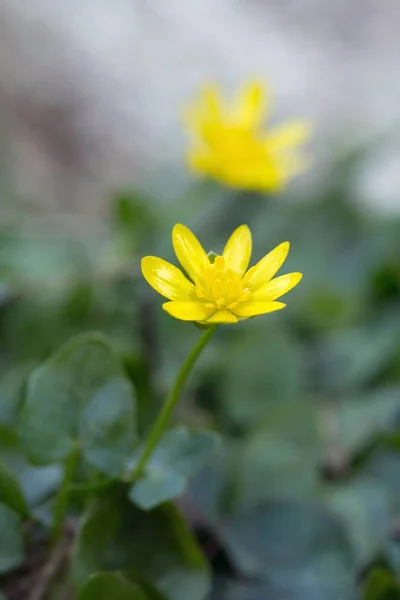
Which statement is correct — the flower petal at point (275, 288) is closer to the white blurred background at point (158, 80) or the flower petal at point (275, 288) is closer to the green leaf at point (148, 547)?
the green leaf at point (148, 547)

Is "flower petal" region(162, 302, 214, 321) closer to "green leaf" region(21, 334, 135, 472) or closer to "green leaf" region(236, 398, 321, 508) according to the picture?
"green leaf" region(21, 334, 135, 472)

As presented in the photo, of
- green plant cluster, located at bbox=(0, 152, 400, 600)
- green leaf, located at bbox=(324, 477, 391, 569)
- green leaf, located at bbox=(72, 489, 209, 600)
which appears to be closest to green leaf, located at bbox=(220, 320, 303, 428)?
green plant cluster, located at bbox=(0, 152, 400, 600)

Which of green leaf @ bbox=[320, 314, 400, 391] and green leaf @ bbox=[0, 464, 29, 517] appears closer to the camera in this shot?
green leaf @ bbox=[0, 464, 29, 517]

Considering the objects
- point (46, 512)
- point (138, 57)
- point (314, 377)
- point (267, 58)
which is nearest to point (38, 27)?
point (138, 57)

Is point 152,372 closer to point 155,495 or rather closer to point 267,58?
point 155,495

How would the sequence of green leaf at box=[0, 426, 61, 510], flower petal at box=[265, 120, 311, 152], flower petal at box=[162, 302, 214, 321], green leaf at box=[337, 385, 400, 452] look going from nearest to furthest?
flower petal at box=[162, 302, 214, 321]
green leaf at box=[0, 426, 61, 510]
green leaf at box=[337, 385, 400, 452]
flower petal at box=[265, 120, 311, 152]

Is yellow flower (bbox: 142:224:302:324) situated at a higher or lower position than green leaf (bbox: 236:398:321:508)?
higher

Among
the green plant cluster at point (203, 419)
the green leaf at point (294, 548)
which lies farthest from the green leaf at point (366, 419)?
the green leaf at point (294, 548)
